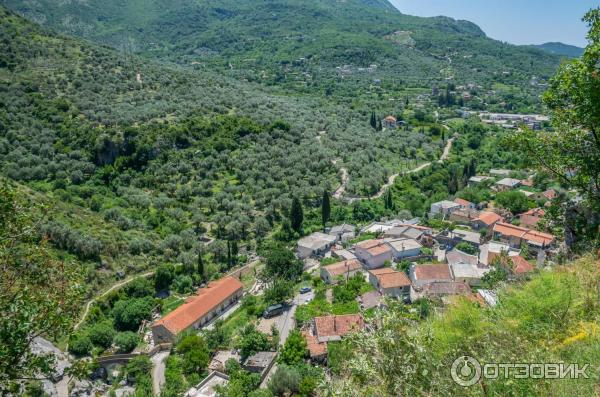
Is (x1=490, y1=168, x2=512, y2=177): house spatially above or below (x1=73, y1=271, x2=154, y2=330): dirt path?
above

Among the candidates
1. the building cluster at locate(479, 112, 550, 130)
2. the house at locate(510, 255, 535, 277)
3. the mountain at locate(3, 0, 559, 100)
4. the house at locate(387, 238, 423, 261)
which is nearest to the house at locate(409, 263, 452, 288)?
the house at locate(387, 238, 423, 261)

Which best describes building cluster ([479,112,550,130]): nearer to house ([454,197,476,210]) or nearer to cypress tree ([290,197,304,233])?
house ([454,197,476,210])

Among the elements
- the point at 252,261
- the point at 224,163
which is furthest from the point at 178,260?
the point at 224,163

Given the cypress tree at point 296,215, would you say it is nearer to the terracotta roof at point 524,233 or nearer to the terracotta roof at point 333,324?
the terracotta roof at point 333,324

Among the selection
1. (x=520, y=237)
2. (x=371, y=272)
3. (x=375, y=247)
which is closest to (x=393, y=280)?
(x=371, y=272)

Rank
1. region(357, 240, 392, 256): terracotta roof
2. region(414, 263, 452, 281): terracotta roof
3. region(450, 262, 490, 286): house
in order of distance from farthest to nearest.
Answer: region(357, 240, 392, 256): terracotta roof, region(414, 263, 452, 281): terracotta roof, region(450, 262, 490, 286): house
